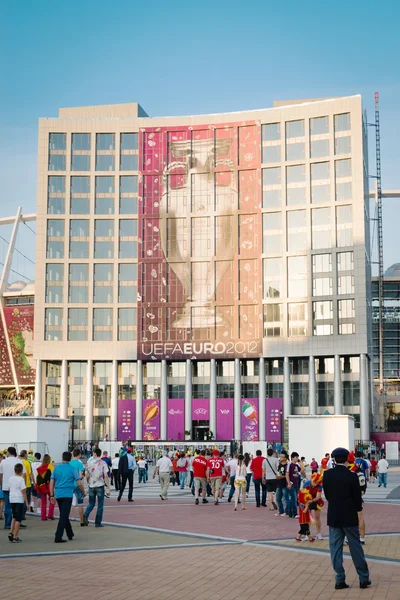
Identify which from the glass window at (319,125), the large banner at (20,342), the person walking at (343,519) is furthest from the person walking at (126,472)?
the large banner at (20,342)

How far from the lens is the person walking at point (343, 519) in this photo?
41.1 feet

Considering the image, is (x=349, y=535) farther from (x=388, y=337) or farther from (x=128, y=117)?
(x=388, y=337)

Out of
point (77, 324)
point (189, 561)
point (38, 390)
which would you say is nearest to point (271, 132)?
point (77, 324)

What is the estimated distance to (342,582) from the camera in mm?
12484

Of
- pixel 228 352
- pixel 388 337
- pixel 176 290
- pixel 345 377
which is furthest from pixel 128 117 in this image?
pixel 388 337

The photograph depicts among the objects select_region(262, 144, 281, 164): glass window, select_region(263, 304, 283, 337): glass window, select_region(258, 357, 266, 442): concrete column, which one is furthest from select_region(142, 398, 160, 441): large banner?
select_region(262, 144, 281, 164): glass window

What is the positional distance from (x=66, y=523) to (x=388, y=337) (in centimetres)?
11879

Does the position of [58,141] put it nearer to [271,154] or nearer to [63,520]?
[271,154]

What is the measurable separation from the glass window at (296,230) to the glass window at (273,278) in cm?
241

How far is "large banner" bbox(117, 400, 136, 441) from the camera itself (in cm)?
10306

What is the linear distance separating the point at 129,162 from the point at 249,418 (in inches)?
1361

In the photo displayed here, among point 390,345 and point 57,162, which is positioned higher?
point 57,162

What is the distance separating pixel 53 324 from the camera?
105 metres

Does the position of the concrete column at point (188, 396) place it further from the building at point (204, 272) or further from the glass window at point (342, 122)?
the glass window at point (342, 122)
